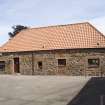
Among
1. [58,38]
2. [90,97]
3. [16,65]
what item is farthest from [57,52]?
[90,97]

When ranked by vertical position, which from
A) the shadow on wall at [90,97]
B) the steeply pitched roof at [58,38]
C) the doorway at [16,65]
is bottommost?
the shadow on wall at [90,97]

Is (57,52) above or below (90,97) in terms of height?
above

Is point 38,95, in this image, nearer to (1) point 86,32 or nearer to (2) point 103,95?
(2) point 103,95

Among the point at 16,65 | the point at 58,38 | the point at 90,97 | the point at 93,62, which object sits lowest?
the point at 90,97

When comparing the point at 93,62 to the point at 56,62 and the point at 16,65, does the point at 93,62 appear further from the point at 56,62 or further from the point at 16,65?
the point at 16,65

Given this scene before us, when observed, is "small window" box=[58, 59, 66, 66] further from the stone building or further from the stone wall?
the stone wall

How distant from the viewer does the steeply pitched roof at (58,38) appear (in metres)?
37.8

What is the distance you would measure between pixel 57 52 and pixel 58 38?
96.7 inches

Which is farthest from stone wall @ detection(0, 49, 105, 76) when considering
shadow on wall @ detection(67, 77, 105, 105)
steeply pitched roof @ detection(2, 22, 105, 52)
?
shadow on wall @ detection(67, 77, 105, 105)

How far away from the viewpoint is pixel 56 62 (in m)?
38.2

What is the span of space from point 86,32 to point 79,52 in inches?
139

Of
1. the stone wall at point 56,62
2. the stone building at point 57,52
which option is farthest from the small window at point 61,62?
the stone wall at point 56,62

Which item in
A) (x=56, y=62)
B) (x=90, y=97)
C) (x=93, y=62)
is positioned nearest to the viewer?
(x=90, y=97)

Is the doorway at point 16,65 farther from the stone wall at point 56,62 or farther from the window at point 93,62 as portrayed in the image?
the window at point 93,62
